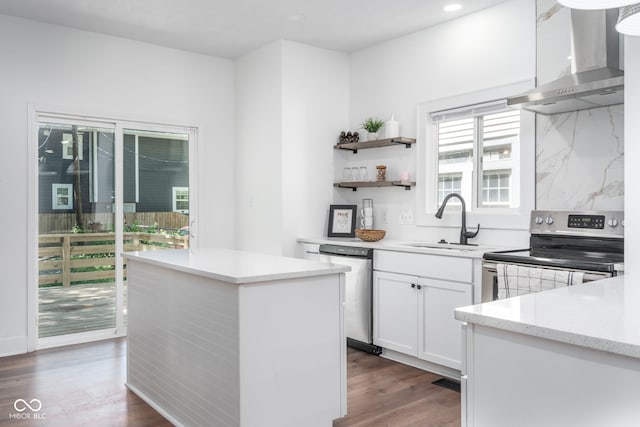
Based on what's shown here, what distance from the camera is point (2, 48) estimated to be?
4.05 m

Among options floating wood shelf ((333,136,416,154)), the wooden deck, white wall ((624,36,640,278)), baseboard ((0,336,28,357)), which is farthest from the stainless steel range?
baseboard ((0,336,28,357))

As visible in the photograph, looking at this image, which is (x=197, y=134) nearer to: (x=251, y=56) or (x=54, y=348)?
(x=251, y=56)

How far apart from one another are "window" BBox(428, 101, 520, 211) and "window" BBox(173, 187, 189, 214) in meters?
2.49

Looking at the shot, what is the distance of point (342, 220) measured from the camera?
4871 mm

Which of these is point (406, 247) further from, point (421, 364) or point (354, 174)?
point (354, 174)

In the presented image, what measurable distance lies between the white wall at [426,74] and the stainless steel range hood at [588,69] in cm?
49

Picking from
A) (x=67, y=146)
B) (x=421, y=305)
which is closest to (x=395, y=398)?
(x=421, y=305)

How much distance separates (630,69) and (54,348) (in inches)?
176

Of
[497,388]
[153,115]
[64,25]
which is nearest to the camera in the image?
[497,388]

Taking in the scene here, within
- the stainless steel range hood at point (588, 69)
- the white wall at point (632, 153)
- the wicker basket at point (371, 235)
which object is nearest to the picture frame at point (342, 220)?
the wicker basket at point (371, 235)

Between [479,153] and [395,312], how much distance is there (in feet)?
4.62

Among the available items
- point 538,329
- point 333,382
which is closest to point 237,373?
point 333,382

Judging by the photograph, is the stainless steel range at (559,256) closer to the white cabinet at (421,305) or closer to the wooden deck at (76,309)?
the white cabinet at (421,305)

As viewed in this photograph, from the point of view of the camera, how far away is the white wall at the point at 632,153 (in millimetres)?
2248
